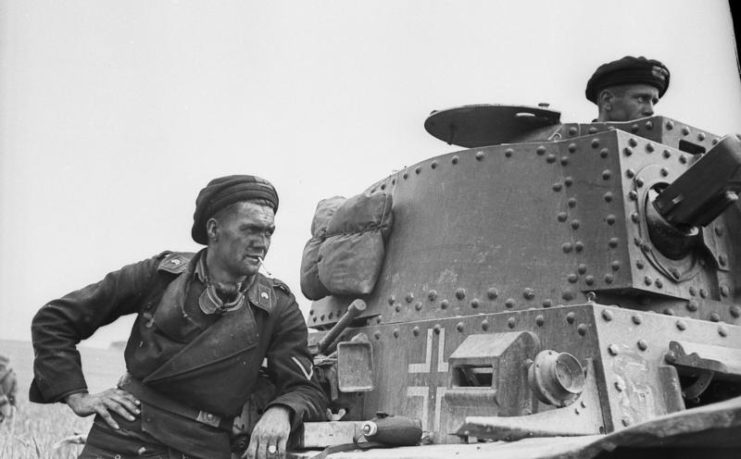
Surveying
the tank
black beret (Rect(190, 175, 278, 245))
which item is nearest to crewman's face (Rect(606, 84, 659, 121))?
the tank

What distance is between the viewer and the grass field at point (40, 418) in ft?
21.1

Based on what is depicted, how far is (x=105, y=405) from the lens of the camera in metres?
3.76

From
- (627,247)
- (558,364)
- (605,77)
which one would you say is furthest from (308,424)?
(605,77)

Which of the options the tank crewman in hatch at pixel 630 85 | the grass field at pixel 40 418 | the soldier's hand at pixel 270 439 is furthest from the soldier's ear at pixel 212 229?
the tank crewman in hatch at pixel 630 85

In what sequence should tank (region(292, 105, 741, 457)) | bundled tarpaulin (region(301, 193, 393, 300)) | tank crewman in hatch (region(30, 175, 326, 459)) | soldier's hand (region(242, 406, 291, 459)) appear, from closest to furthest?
1. tank (region(292, 105, 741, 457))
2. soldier's hand (region(242, 406, 291, 459))
3. tank crewman in hatch (region(30, 175, 326, 459))
4. bundled tarpaulin (region(301, 193, 393, 300))

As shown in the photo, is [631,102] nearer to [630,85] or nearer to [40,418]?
[630,85]

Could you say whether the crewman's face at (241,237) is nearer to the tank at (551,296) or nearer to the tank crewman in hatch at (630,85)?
the tank at (551,296)

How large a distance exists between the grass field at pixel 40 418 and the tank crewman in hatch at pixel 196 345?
88cm

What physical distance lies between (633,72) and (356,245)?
1.80 metres

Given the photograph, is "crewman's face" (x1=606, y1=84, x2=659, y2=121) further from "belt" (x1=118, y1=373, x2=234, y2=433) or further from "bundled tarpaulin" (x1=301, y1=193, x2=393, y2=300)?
"belt" (x1=118, y1=373, x2=234, y2=433)

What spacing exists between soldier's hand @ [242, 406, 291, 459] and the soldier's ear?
2.87ft

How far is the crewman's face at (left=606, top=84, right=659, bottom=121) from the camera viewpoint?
4719mm

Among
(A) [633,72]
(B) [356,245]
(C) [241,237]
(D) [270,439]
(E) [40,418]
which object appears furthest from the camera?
(E) [40,418]

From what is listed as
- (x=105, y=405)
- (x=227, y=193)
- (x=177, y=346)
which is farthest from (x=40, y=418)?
(x=227, y=193)
